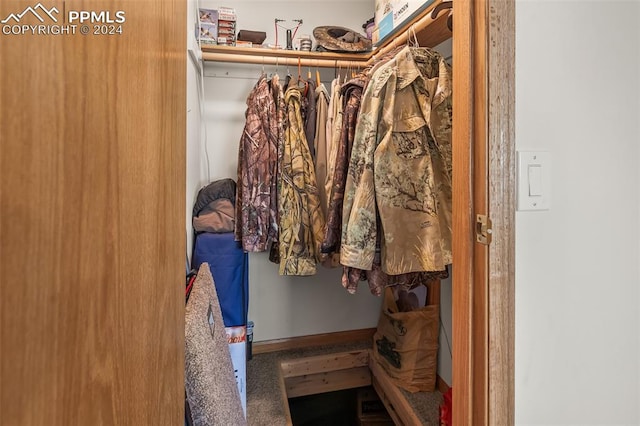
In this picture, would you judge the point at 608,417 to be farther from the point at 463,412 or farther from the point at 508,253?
the point at 508,253

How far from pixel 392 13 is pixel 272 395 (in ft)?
6.13

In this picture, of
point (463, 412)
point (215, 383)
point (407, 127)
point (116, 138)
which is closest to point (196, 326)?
point (215, 383)

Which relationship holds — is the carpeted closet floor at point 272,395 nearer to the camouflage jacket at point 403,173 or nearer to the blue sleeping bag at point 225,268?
the blue sleeping bag at point 225,268

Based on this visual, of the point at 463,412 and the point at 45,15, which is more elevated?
the point at 45,15

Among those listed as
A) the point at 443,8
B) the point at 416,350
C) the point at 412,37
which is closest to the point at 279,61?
the point at 412,37

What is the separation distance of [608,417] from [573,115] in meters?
0.66

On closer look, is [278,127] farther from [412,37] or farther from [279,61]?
[412,37]

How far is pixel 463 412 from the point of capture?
2.08ft

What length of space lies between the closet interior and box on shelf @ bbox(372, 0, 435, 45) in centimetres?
4

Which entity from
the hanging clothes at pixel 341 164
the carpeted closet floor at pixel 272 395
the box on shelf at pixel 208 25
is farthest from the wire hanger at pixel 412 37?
the carpeted closet floor at pixel 272 395

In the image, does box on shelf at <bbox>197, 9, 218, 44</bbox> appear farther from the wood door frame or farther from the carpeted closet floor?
the carpeted closet floor

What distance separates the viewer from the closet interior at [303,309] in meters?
1.64

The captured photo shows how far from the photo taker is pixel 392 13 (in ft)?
4.48

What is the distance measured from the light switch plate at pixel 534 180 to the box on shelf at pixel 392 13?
32.0 inches
